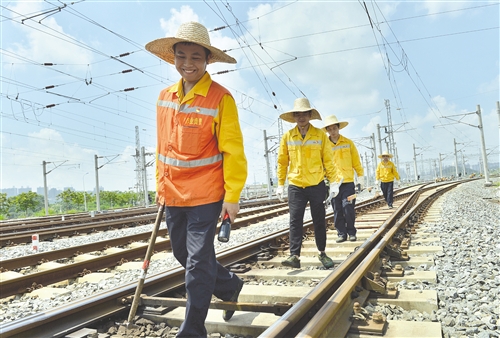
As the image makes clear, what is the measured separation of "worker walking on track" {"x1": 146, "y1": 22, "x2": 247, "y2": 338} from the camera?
8.46 ft

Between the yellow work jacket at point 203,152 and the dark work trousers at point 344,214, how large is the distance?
4.42 metres

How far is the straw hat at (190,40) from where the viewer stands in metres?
2.65

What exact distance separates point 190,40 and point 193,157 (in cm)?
76

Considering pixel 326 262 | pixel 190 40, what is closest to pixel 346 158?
pixel 326 262

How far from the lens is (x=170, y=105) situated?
A: 2791 millimetres

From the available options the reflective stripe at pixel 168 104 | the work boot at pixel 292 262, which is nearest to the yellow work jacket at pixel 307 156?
the work boot at pixel 292 262

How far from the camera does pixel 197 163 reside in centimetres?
264

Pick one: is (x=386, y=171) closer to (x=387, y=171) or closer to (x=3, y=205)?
(x=387, y=171)

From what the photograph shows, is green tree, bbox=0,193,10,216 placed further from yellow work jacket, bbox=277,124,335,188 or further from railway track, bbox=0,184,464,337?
yellow work jacket, bbox=277,124,335,188

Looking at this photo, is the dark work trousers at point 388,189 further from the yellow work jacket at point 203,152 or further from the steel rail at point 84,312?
the yellow work jacket at point 203,152

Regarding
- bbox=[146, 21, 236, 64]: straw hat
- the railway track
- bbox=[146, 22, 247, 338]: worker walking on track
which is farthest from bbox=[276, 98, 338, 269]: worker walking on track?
bbox=[146, 22, 247, 338]: worker walking on track

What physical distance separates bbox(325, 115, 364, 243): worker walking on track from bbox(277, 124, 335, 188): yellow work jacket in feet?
5.59

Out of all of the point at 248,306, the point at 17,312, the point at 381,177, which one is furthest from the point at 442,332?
the point at 381,177

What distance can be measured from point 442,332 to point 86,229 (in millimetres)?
10510
